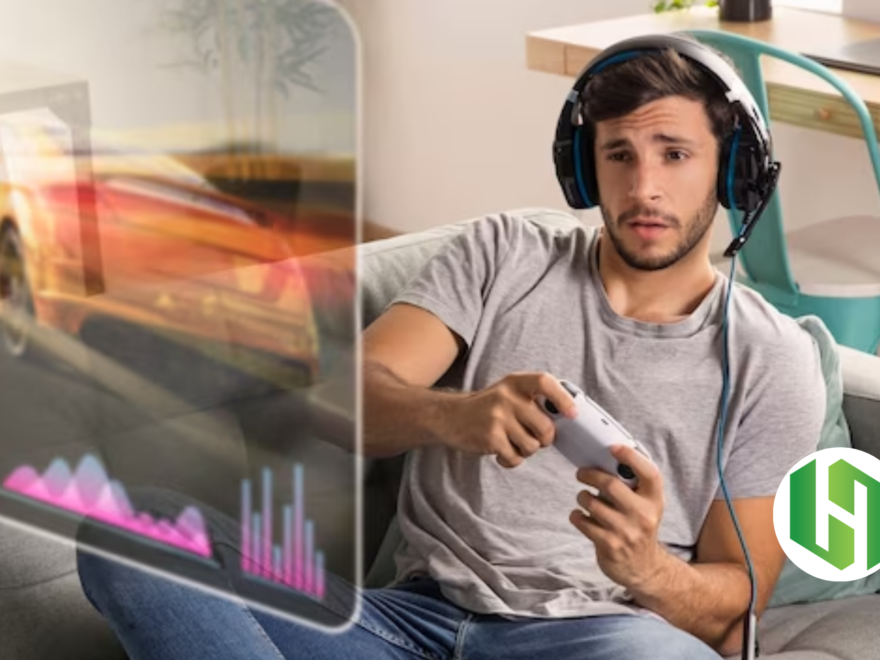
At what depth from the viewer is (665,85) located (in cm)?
108

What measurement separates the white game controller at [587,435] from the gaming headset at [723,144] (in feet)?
0.77

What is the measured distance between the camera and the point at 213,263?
42 centimetres

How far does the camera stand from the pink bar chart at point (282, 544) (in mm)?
460

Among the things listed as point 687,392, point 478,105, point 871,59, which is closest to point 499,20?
point 478,105

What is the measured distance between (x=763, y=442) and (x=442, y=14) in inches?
83.6

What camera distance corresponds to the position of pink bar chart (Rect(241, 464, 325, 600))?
46 cm

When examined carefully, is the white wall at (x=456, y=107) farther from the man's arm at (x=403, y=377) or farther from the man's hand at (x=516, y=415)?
the man's hand at (x=516, y=415)

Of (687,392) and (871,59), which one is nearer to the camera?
(687,392)

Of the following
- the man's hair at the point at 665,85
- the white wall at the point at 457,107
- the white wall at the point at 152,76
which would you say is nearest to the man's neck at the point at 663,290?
the man's hair at the point at 665,85

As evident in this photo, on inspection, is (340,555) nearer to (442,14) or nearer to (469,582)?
(469,582)

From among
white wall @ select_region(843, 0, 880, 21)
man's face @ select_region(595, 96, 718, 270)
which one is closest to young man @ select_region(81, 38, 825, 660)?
man's face @ select_region(595, 96, 718, 270)

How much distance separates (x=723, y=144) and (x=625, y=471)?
12.5 inches

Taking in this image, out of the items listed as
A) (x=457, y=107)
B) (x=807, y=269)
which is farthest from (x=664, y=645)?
(x=457, y=107)

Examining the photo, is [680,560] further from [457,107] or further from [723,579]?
[457,107]
